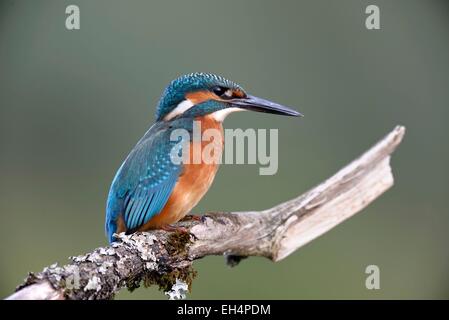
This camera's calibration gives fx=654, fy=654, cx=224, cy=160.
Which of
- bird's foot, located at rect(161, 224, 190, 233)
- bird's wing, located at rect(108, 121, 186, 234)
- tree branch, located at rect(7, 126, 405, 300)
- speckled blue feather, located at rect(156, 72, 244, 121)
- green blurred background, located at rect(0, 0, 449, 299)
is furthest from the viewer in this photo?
green blurred background, located at rect(0, 0, 449, 299)

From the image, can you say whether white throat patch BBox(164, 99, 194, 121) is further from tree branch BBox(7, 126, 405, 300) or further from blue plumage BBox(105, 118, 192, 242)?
tree branch BBox(7, 126, 405, 300)

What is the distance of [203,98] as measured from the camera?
8.91 feet

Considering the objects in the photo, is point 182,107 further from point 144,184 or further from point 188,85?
point 144,184

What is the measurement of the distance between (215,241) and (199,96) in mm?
633

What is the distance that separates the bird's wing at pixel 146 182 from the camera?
96.3 inches

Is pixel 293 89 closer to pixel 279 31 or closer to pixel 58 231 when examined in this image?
pixel 279 31

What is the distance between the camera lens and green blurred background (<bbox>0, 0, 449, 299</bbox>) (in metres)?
3.59

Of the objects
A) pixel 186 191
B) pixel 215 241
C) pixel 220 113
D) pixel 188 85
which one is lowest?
pixel 215 241

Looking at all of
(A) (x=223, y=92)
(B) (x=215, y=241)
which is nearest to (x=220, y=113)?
(A) (x=223, y=92)

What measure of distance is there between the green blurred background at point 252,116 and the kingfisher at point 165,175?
3.12 feet

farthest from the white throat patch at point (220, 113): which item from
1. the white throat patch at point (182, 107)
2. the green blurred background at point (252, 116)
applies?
the green blurred background at point (252, 116)

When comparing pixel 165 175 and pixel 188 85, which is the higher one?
pixel 188 85

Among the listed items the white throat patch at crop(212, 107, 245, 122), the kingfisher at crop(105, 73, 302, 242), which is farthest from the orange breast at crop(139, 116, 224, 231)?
the white throat patch at crop(212, 107, 245, 122)
